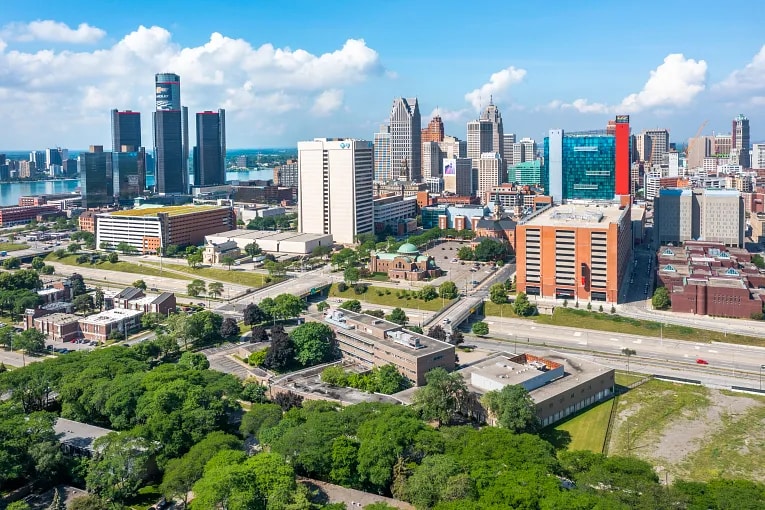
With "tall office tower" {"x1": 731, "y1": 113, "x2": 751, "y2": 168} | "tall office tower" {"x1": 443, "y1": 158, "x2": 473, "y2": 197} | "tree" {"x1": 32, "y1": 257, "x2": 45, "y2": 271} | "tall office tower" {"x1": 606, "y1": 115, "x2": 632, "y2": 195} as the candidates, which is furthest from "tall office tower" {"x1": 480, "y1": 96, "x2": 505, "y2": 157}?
"tree" {"x1": 32, "y1": 257, "x2": 45, "y2": 271}

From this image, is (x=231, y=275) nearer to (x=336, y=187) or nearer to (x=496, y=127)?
(x=336, y=187)

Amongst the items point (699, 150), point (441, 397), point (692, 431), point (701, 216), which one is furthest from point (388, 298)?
point (699, 150)

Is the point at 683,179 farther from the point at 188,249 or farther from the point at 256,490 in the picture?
the point at 256,490

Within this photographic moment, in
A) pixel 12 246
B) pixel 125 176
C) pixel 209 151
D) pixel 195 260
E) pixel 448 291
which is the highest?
pixel 209 151

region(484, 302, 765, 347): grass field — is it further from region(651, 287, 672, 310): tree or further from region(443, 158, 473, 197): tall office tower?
region(443, 158, 473, 197): tall office tower

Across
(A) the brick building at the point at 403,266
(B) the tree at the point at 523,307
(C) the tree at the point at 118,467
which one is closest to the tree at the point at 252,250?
(A) the brick building at the point at 403,266

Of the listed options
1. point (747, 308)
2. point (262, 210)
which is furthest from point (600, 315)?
point (262, 210)

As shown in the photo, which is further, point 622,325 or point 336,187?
point 336,187
